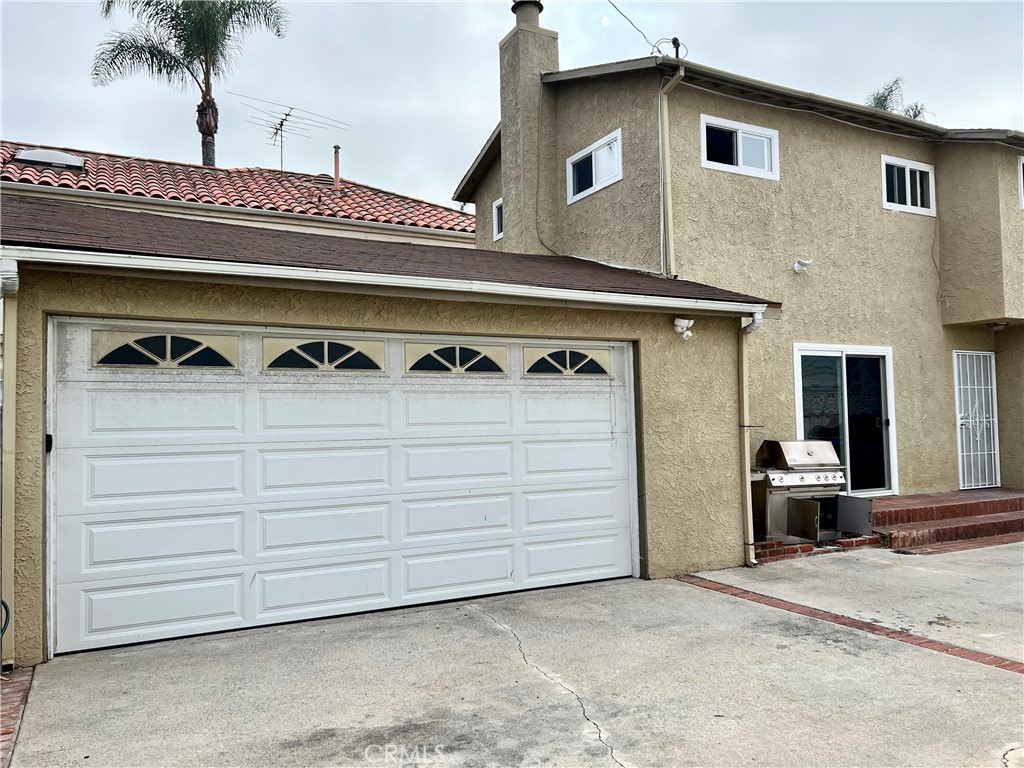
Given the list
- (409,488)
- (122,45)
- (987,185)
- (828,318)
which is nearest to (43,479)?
(409,488)

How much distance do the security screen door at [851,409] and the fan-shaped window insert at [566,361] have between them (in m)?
4.12

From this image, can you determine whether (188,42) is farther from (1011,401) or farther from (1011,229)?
(1011,401)

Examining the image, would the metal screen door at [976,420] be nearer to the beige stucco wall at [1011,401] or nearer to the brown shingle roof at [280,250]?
the beige stucco wall at [1011,401]

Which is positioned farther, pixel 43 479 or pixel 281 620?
pixel 281 620

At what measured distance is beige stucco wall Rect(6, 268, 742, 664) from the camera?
500 centimetres

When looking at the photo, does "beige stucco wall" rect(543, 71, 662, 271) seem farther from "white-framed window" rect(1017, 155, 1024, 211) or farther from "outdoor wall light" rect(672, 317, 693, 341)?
"white-framed window" rect(1017, 155, 1024, 211)

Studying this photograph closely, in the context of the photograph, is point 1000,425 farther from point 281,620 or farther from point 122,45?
point 122,45

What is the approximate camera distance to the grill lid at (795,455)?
8.66 meters

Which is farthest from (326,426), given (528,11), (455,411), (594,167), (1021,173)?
(1021,173)

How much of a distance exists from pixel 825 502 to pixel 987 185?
20.0ft

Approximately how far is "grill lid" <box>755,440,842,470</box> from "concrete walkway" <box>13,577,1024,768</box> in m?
3.01

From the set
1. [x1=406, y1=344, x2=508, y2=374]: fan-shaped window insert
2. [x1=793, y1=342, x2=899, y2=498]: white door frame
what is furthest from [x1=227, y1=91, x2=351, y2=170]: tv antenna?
[x1=406, y1=344, x2=508, y2=374]: fan-shaped window insert

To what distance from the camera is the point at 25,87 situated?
49.0 ft

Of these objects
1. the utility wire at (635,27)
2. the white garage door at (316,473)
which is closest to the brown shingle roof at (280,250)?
the white garage door at (316,473)
